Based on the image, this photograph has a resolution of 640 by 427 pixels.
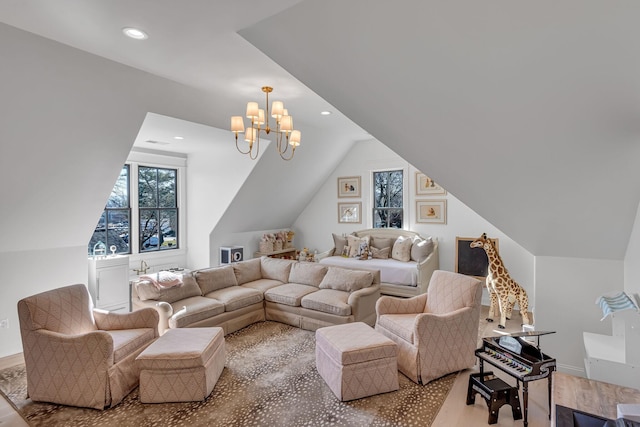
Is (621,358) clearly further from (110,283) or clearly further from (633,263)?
(110,283)

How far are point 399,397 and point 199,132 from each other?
12.4 feet

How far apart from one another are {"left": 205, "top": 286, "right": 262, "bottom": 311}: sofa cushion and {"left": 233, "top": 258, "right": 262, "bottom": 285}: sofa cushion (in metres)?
0.28

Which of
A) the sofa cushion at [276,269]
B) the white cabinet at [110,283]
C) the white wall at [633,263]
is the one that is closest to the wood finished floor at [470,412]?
the white wall at [633,263]

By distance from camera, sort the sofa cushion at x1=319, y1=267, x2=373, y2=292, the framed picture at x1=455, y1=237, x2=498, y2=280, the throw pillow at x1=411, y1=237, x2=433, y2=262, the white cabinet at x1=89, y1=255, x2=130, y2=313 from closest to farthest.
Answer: the sofa cushion at x1=319, y1=267, x2=373, y2=292 < the white cabinet at x1=89, y1=255, x2=130, y2=313 < the framed picture at x1=455, y1=237, x2=498, y2=280 < the throw pillow at x1=411, y1=237, x2=433, y2=262

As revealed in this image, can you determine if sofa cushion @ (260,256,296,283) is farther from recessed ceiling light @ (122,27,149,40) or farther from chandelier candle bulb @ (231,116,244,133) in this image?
recessed ceiling light @ (122,27,149,40)

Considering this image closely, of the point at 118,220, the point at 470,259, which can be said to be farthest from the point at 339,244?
the point at 118,220

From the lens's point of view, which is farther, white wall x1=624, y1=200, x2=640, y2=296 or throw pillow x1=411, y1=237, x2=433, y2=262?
throw pillow x1=411, y1=237, x2=433, y2=262

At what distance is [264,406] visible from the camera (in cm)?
246

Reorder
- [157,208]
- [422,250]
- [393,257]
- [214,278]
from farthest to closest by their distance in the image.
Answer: [157,208], [393,257], [422,250], [214,278]

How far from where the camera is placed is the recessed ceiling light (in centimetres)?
216

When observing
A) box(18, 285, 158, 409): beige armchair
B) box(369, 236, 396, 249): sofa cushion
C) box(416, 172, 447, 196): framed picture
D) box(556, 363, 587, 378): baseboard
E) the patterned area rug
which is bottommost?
the patterned area rug

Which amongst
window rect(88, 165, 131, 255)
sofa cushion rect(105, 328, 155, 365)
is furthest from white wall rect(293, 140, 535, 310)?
sofa cushion rect(105, 328, 155, 365)

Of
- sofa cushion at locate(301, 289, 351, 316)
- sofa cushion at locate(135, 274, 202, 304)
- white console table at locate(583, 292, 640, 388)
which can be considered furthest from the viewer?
sofa cushion at locate(301, 289, 351, 316)

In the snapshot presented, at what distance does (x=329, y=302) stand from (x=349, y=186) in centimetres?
339
